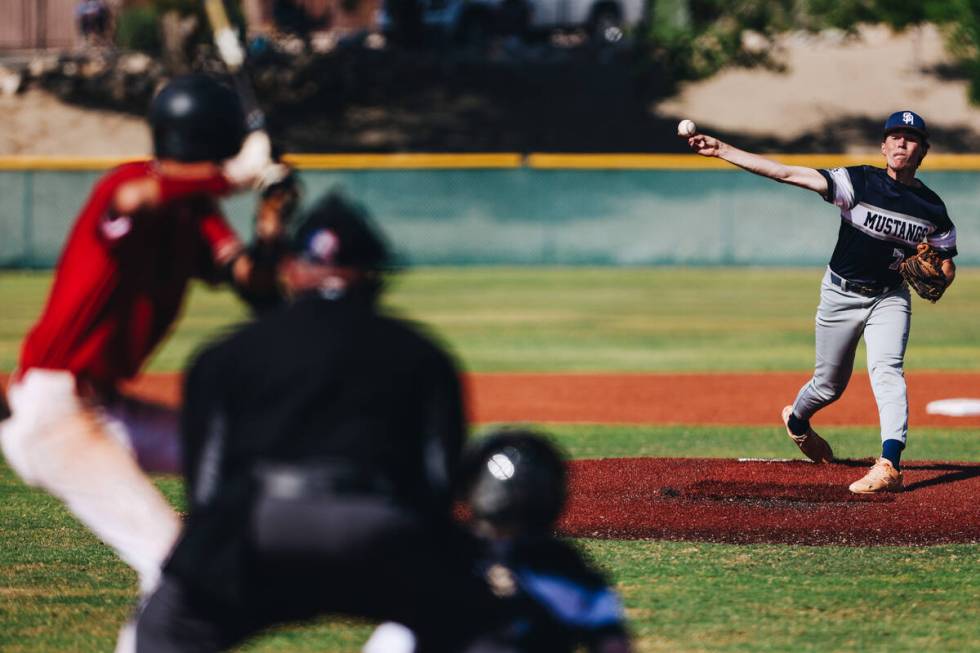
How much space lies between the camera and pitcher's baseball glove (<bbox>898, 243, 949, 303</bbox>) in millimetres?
7996

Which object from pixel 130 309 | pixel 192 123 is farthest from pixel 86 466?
pixel 192 123

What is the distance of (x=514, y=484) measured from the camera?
3492 millimetres

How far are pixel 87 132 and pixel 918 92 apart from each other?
19.7m

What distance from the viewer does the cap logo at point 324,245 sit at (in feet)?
11.4

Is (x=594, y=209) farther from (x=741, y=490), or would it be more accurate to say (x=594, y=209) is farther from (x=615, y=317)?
(x=741, y=490)

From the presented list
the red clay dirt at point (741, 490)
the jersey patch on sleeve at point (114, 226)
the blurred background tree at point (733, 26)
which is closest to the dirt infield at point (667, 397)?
the red clay dirt at point (741, 490)

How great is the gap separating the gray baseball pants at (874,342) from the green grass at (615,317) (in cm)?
639

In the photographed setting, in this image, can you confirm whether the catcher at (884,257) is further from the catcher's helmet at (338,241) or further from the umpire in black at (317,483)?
the umpire in black at (317,483)

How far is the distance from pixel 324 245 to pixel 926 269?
17.2 ft

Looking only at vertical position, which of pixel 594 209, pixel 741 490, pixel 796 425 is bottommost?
pixel 594 209

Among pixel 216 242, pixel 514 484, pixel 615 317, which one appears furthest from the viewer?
pixel 615 317

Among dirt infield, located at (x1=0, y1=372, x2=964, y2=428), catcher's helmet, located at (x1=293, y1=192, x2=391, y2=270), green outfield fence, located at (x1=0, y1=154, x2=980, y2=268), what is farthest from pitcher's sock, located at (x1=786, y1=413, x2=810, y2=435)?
green outfield fence, located at (x1=0, y1=154, x2=980, y2=268)

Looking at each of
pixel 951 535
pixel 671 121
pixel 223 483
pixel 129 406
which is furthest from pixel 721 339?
pixel 671 121

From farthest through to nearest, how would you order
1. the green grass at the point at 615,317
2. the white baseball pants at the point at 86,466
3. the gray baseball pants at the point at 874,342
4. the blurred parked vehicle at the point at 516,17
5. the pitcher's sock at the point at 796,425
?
the blurred parked vehicle at the point at 516,17, the green grass at the point at 615,317, the pitcher's sock at the point at 796,425, the gray baseball pants at the point at 874,342, the white baseball pants at the point at 86,466
